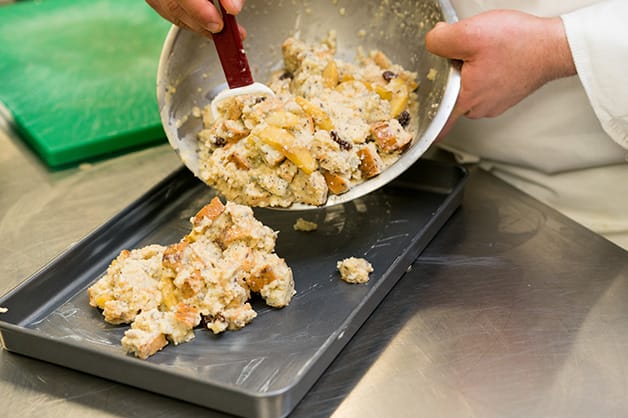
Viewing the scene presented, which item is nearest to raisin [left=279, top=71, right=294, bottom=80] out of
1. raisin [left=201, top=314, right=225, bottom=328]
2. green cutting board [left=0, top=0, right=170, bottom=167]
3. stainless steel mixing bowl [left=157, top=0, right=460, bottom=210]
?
stainless steel mixing bowl [left=157, top=0, right=460, bottom=210]

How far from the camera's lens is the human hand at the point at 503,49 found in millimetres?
1097

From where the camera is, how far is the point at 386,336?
3.38 ft

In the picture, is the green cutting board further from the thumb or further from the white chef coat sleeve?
the white chef coat sleeve

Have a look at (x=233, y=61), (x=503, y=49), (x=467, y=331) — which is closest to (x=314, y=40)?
(x=233, y=61)

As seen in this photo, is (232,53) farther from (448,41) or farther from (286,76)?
(448,41)

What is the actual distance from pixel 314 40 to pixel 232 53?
0.27 meters

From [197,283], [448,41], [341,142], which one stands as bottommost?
[197,283]

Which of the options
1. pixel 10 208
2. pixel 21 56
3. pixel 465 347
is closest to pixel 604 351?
pixel 465 347

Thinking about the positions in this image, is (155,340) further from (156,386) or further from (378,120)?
(378,120)

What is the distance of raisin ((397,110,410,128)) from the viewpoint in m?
1.19

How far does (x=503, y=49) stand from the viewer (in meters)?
1.12

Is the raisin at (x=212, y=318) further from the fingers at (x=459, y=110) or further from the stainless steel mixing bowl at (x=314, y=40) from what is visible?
the fingers at (x=459, y=110)

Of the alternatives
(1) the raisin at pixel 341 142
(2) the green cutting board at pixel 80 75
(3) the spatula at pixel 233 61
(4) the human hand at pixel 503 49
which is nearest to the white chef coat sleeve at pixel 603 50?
(4) the human hand at pixel 503 49

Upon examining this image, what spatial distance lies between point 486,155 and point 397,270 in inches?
16.9
